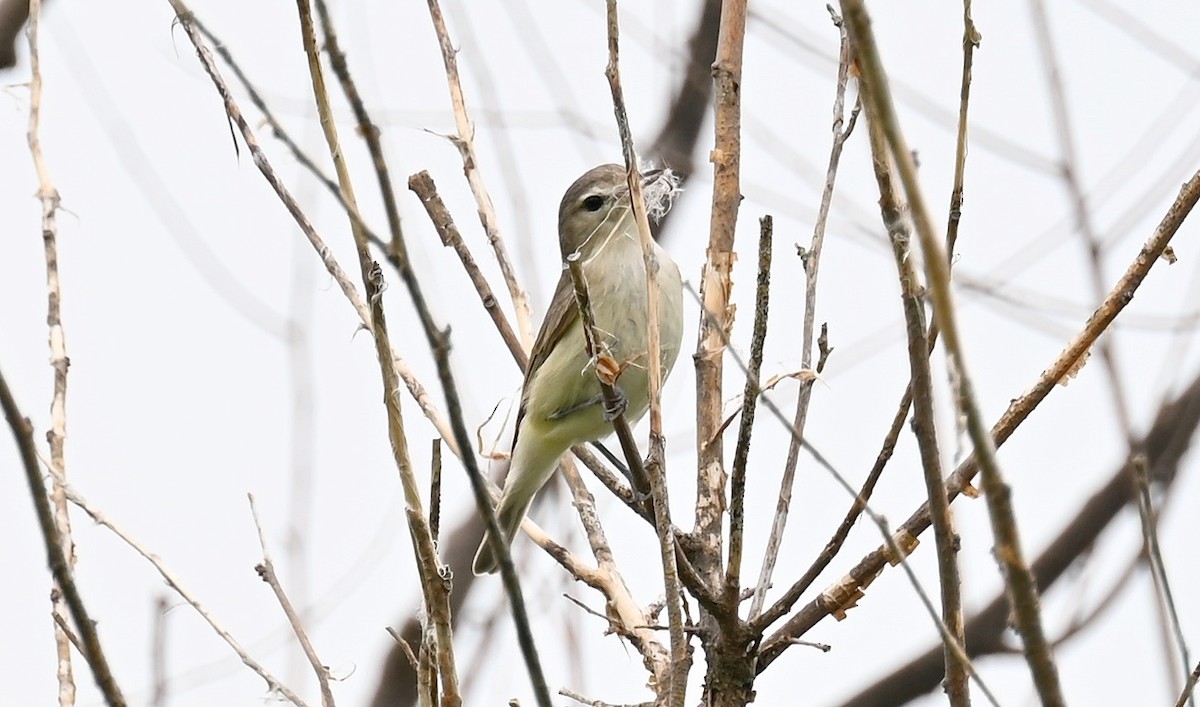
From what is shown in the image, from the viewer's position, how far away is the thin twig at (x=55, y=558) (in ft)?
4.76

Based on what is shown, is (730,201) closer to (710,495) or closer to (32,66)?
(710,495)

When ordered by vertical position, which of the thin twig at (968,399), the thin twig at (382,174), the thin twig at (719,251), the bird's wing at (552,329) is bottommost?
the thin twig at (968,399)

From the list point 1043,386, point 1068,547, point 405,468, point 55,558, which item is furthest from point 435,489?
point 1068,547

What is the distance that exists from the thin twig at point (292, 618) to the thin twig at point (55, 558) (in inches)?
19.8

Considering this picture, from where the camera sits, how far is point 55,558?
1513 millimetres

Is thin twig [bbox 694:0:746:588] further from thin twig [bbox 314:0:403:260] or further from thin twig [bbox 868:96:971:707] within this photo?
thin twig [bbox 314:0:403:260]

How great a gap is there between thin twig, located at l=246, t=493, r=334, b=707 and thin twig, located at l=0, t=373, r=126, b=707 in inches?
19.8

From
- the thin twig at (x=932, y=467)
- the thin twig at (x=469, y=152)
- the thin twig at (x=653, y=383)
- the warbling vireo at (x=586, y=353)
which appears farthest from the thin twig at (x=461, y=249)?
the thin twig at (x=932, y=467)

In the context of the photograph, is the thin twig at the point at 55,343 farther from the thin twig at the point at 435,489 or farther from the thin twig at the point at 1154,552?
the thin twig at the point at 1154,552

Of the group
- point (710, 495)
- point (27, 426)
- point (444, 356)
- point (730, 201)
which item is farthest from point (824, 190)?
point (27, 426)

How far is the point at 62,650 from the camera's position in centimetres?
212

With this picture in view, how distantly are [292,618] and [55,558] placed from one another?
2.40 feet

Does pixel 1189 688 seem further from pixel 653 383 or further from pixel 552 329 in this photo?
pixel 552 329

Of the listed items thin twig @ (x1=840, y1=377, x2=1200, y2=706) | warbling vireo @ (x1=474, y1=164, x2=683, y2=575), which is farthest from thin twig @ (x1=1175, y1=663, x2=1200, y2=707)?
warbling vireo @ (x1=474, y1=164, x2=683, y2=575)
